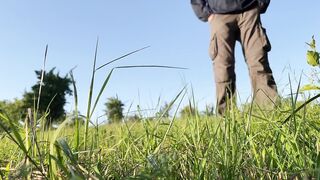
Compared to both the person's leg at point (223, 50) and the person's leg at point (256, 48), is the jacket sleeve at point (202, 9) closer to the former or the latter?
the person's leg at point (223, 50)

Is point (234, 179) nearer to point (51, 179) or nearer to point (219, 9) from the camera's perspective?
point (51, 179)

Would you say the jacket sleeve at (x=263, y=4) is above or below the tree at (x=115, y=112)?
above

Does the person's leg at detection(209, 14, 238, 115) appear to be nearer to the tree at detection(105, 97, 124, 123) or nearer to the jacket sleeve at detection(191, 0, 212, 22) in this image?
the jacket sleeve at detection(191, 0, 212, 22)

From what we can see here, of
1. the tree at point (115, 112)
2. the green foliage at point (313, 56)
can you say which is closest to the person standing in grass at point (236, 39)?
the tree at point (115, 112)

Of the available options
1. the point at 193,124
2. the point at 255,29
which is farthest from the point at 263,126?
the point at 255,29

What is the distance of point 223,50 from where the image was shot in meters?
3.89

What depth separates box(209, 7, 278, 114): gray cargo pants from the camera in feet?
11.8

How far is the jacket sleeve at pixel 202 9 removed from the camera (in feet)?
13.6

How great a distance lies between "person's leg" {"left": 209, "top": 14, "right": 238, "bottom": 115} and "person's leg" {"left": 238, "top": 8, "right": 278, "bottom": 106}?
0.38 feet

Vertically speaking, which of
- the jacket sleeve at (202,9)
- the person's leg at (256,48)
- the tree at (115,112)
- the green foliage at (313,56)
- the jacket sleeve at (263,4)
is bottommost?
the tree at (115,112)

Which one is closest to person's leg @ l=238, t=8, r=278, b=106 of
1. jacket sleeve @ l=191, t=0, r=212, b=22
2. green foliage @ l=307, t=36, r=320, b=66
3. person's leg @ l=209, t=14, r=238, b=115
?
person's leg @ l=209, t=14, r=238, b=115

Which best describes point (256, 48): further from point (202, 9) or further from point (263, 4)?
point (202, 9)

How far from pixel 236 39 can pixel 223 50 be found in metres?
0.24

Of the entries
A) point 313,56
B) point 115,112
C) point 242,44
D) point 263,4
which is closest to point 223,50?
point 242,44
